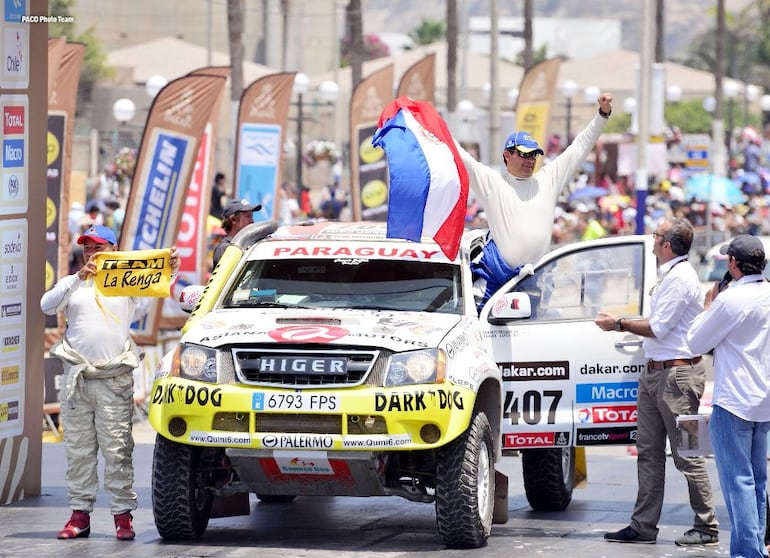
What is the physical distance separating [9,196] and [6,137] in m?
0.39

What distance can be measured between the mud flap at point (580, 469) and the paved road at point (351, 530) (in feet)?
0.27

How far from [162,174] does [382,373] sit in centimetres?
1010

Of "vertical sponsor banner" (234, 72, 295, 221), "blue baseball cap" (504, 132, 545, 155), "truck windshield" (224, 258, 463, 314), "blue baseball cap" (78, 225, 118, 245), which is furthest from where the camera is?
"vertical sponsor banner" (234, 72, 295, 221)

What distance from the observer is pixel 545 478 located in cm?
1110

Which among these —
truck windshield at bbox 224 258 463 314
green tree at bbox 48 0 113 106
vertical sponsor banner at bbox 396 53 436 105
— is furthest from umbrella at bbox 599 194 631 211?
green tree at bbox 48 0 113 106

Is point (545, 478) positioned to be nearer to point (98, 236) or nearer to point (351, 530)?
point (351, 530)

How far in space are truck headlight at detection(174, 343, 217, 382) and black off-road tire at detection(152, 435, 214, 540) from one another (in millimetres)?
407

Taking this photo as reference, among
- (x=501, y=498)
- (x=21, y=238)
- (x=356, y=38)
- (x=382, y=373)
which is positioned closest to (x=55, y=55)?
(x=21, y=238)

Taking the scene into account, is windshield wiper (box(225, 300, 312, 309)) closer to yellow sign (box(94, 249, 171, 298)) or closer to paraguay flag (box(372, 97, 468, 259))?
yellow sign (box(94, 249, 171, 298))

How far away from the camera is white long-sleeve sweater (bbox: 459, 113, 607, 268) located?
10508 millimetres

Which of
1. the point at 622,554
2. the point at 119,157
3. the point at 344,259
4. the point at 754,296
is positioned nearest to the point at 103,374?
the point at 344,259

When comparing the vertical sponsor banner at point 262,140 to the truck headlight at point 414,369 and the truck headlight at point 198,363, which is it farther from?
the truck headlight at point 414,369

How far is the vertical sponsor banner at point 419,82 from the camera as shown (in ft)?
91.7

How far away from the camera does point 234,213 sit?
11438mm
